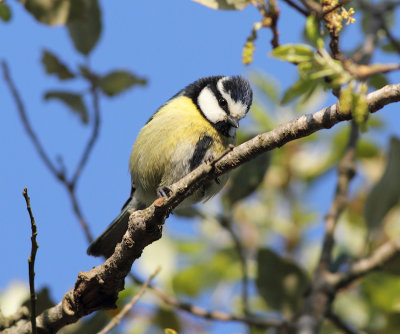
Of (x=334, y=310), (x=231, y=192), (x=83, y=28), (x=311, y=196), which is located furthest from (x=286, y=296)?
(x=83, y=28)

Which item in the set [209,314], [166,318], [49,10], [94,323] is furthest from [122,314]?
[49,10]

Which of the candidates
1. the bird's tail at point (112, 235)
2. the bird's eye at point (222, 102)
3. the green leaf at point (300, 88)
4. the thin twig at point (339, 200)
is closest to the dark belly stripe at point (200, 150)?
the bird's eye at point (222, 102)

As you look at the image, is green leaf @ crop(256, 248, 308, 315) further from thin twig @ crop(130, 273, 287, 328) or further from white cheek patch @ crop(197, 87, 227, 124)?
white cheek patch @ crop(197, 87, 227, 124)

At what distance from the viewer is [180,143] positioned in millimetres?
2961

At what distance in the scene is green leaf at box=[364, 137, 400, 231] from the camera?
2660mm

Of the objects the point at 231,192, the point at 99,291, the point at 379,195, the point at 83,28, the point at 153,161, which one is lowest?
the point at 99,291

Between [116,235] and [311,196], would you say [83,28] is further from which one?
[311,196]

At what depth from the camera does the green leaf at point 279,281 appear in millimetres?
2748

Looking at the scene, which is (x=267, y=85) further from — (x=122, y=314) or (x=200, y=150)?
(x=122, y=314)

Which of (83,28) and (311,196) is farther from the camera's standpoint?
(311,196)

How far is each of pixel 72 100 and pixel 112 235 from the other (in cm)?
75

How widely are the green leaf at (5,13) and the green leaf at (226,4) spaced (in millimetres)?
668

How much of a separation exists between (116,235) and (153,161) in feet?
1.44

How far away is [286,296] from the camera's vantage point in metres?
2.82
